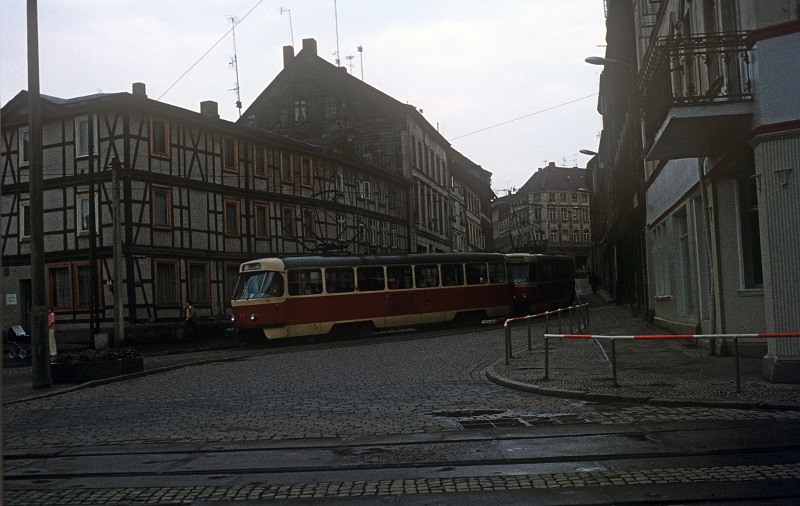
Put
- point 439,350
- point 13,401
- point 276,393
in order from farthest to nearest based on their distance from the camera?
point 439,350 < point 13,401 < point 276,393

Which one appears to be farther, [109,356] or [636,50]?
[636,50]

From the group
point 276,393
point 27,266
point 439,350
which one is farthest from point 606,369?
point 27,266

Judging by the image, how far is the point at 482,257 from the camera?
36500 millimetres

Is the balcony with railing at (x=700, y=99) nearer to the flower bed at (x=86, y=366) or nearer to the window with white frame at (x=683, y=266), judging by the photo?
the window with white frame at (x=683, y=266)

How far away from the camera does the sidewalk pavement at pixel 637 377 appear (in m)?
10.6

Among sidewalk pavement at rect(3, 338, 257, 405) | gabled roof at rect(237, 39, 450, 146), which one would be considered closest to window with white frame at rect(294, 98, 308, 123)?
gabled roof at rect(237, 39, 450, 146)

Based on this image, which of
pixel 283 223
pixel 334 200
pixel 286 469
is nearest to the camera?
pixel 286 469

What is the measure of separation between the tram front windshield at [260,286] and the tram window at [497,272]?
11173 millimetres

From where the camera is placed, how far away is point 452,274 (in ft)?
114

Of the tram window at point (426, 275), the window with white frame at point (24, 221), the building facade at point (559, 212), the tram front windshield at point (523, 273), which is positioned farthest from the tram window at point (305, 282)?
the building facade at point (559, 212)

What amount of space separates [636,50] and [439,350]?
16159 millimetres

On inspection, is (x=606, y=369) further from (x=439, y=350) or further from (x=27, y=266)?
(x=27, y=266)

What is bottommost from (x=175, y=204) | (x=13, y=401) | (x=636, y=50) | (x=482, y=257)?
(x=13, y=401)

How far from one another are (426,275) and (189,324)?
9368 millimetres
